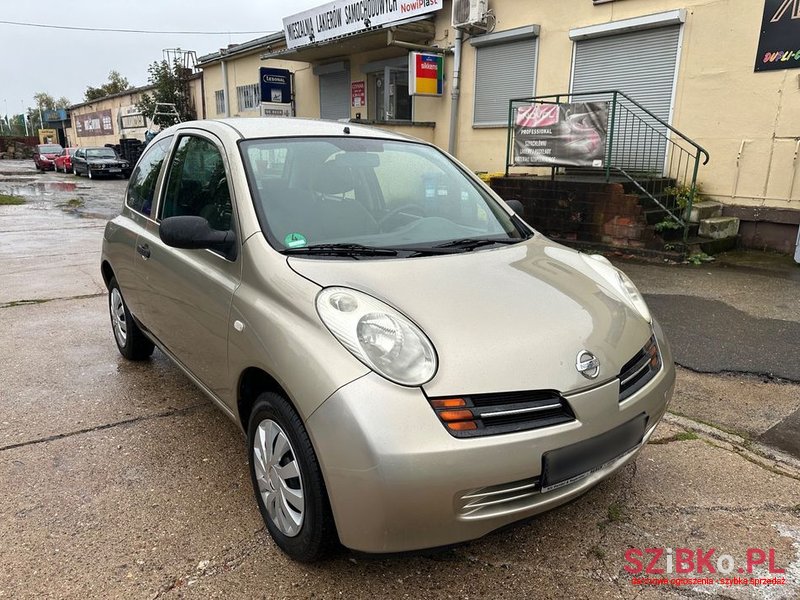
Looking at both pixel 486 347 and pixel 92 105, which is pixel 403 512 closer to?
pixel 486 347

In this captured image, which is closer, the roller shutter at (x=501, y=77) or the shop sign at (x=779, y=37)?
the shop sign at (x=779, y=37)

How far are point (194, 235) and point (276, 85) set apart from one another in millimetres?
16293

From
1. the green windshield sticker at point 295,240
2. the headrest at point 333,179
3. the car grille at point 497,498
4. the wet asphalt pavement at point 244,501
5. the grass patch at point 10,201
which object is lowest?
the grass patch at point 10,201

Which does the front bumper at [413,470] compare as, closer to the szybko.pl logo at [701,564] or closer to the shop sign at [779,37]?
the szybko.pl logo at [701,564]

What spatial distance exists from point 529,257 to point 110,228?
10.3 ft

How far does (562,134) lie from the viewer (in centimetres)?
898

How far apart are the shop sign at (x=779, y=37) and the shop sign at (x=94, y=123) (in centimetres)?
3950

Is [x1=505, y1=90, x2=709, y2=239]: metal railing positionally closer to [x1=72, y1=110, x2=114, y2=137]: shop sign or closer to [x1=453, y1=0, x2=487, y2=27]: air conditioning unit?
[x1=453, y1=0, x2=487, y2=27]: air conditioning unit

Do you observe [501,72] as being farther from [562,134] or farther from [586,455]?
[586,455]

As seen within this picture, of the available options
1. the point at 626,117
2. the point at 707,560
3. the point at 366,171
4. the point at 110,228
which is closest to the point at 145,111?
the point at 626,117

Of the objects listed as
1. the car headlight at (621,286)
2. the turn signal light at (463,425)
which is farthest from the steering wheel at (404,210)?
the turn signal light at (463,425)

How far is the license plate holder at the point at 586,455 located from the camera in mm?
2020

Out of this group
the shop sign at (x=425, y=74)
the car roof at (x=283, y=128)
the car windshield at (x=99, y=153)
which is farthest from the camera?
the car windshield at (x=99, y=153)

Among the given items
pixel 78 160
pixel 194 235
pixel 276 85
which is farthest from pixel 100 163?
pixel 194 235
